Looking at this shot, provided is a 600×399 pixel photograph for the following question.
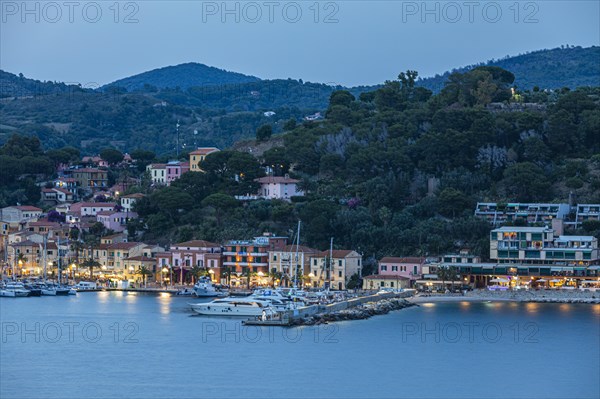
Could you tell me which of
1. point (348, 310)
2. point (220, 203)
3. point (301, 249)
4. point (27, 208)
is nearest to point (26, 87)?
point (27, 208)

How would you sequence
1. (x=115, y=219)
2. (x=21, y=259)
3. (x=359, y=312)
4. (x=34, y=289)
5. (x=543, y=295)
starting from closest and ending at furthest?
(x=359, y=312), (x=543, y=295), (x=34, y=289), (x=21, y=259), (x=115, y=219)

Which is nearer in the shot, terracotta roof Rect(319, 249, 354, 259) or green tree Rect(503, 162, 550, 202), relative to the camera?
terracotta roof Rect(319, 249, 354, 259)

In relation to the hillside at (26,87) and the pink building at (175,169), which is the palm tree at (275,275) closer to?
the pink building at (175,169)

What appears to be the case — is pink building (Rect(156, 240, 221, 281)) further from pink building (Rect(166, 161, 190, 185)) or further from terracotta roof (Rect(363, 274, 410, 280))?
pink building (Rect(166, 161, 190, 185))

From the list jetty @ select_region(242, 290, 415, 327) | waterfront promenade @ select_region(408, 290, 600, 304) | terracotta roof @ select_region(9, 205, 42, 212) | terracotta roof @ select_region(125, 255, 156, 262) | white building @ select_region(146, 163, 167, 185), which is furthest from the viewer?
white building @ select_region(146, 163, 167, 185)

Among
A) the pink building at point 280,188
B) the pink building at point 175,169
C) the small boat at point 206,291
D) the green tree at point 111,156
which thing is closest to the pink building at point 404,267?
the small boat at point 206,291

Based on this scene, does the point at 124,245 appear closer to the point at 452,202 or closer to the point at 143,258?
the point at 143,258

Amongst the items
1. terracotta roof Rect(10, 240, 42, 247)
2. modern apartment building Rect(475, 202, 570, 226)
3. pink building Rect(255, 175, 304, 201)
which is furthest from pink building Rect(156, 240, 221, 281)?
modern apartment building Rect(475, 202, 570, 226)
